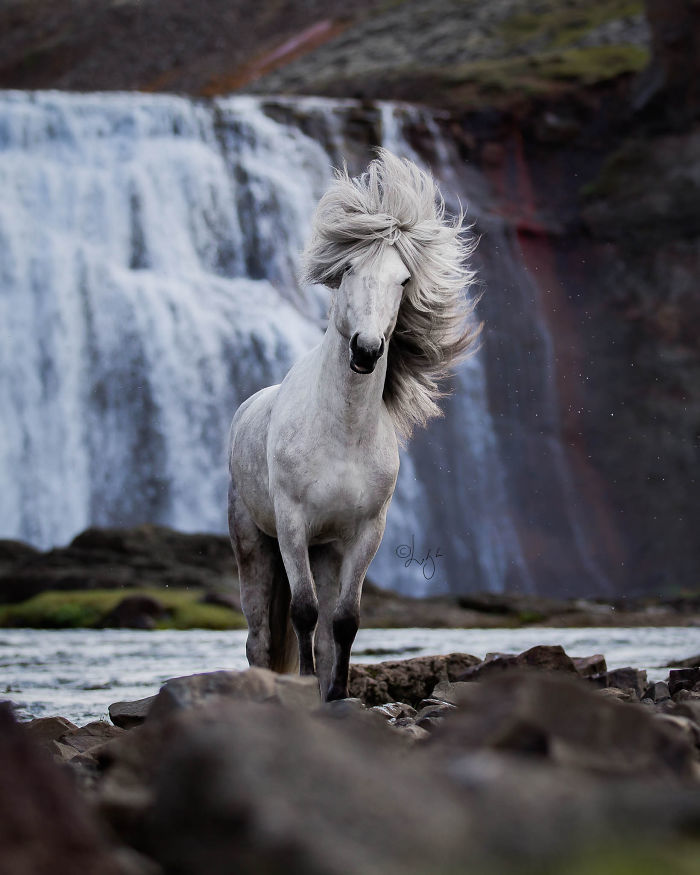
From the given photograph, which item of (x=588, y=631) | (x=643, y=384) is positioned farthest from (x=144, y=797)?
(x=643, y=384)

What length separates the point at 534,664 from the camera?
7.11 m

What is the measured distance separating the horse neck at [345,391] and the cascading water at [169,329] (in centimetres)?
2173

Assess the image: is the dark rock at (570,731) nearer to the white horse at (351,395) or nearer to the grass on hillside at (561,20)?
the white horse at (351,395)

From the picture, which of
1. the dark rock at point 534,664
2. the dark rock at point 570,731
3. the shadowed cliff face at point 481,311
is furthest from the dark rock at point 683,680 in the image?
the shadowed cliff face at point 481,311

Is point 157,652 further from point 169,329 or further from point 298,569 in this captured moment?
point 169,329

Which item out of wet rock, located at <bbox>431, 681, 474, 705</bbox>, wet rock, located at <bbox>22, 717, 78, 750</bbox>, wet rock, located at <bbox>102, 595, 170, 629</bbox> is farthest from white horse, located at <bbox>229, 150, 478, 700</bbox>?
wet rock, located at <bbox>102, 595, 170, 629</bbox>

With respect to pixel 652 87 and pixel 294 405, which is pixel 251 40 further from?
pixel 294 405

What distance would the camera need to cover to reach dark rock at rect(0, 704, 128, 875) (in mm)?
1928

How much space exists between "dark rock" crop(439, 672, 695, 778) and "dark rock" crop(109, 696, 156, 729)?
141 inches

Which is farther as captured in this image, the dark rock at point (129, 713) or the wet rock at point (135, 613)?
the wet rock at point (135, 613)

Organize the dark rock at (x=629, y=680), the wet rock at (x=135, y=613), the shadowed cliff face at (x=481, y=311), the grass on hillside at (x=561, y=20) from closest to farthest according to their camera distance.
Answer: the dark rock at (x=629, y=680) < the wet rock at (x=135, y=613) < the shadowed cliff face at (x=481, y=311) < the grass on hillside at (x=561, y=20)

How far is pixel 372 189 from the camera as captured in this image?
231 inches

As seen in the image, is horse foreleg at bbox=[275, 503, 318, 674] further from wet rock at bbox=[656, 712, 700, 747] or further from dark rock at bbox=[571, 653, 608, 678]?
dark rock at bbox=[571, 653, 608, 678]

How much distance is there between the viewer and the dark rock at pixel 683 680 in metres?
7.17
